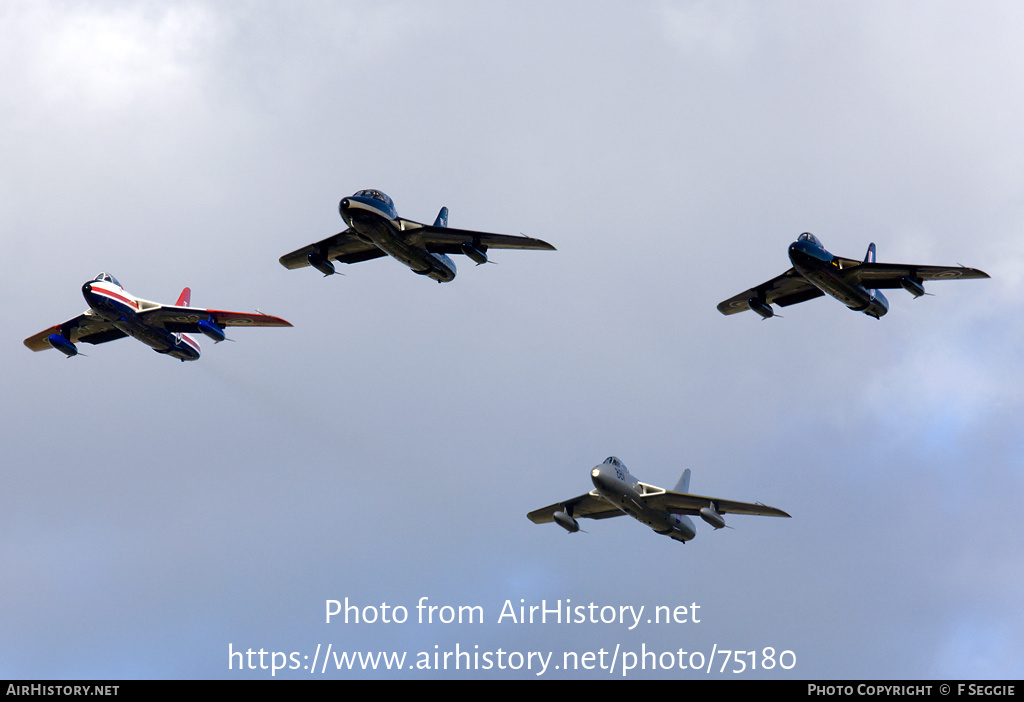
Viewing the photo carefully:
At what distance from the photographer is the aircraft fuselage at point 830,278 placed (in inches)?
2911

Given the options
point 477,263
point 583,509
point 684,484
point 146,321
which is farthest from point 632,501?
point 146,321

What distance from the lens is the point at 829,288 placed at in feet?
251

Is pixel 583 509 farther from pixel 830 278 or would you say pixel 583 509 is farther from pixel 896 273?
pixel 896 273

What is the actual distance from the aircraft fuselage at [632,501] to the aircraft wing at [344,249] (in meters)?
24.8

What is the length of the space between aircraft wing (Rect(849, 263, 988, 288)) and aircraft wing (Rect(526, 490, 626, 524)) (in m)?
25.0

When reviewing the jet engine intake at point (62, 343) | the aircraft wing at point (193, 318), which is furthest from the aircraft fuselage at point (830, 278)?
the jet engine intake at point (62, 343)

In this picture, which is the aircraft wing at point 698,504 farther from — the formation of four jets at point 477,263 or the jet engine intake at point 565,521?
the jet engine intake at point 565,521

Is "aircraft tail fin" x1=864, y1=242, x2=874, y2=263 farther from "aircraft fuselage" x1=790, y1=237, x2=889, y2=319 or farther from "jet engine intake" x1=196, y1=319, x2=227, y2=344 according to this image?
"jet engine intake" x1=196, y1=319, x2=227, y2=344

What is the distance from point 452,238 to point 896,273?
32.1 meters

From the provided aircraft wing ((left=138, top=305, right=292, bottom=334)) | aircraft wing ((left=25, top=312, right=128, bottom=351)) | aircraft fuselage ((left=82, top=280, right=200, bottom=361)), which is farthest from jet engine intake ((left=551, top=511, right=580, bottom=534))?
aircraft wing ((left=25, top=312, right=128, bottom=351))

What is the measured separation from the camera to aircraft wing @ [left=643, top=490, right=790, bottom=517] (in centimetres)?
7400
